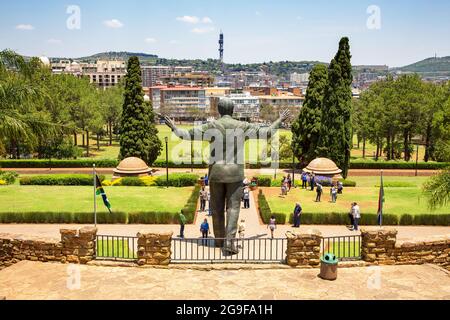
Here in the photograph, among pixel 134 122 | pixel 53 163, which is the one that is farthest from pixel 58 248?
pixel 53 163

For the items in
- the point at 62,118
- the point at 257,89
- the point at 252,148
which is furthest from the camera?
the point at 257,89

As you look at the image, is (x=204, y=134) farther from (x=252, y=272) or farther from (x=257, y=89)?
(x=257, y=89)

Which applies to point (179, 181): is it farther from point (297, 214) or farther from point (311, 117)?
point (311, 117)

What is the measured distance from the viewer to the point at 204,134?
13.0 meters

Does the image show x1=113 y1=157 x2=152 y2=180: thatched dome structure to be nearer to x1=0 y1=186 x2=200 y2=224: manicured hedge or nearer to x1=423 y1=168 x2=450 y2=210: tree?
x1=0 y1=186 x2=200 y2=224: manicured hedge

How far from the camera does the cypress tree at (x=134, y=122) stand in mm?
40438

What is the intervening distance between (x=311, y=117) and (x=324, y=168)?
760 cm

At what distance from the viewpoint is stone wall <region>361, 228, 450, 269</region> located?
11.8 meters

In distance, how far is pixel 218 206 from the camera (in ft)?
43.4

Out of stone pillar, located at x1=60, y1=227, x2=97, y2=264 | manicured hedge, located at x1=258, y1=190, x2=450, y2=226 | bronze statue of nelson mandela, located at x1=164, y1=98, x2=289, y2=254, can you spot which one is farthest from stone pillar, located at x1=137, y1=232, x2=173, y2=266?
manicured hedge, located at x1=258, y1=190, x2=450, y2=226

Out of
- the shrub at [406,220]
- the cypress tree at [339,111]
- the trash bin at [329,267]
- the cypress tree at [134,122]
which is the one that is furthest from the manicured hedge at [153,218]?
the cypress tree at [134,122]

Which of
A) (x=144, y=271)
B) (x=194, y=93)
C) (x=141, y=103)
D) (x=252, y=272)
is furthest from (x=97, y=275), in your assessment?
(x=194, y=93)

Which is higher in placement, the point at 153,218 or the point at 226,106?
the point at 226,106
